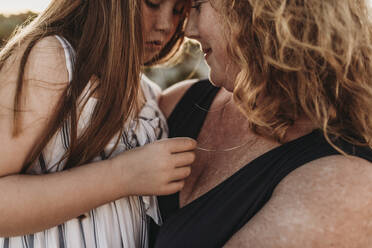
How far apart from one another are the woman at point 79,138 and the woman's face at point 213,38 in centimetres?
23

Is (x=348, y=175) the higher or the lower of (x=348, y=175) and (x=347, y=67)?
the lower

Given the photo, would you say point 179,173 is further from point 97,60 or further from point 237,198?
point 97,60

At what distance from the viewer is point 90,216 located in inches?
65.5

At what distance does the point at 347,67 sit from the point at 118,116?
88 centimetres

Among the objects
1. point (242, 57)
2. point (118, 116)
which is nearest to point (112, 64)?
point (118, 116)

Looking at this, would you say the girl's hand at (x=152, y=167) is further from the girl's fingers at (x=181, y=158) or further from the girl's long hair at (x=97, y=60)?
the girl's long hair at (x=97, y=60)

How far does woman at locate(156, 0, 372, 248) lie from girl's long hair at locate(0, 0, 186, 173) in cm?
36

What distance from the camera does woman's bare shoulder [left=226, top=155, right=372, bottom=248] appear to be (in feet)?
4.23

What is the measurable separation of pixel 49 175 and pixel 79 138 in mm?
178

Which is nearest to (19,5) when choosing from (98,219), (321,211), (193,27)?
(193,27)

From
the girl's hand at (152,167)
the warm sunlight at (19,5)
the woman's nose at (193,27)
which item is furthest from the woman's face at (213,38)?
the warm sunlight at (19,5)

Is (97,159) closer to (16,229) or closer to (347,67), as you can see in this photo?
(16,229)

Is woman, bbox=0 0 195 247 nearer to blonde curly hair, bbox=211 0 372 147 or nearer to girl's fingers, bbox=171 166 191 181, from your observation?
girl's fingers, bbox=171 166 191 181

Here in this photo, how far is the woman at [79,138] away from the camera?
4.78ft
